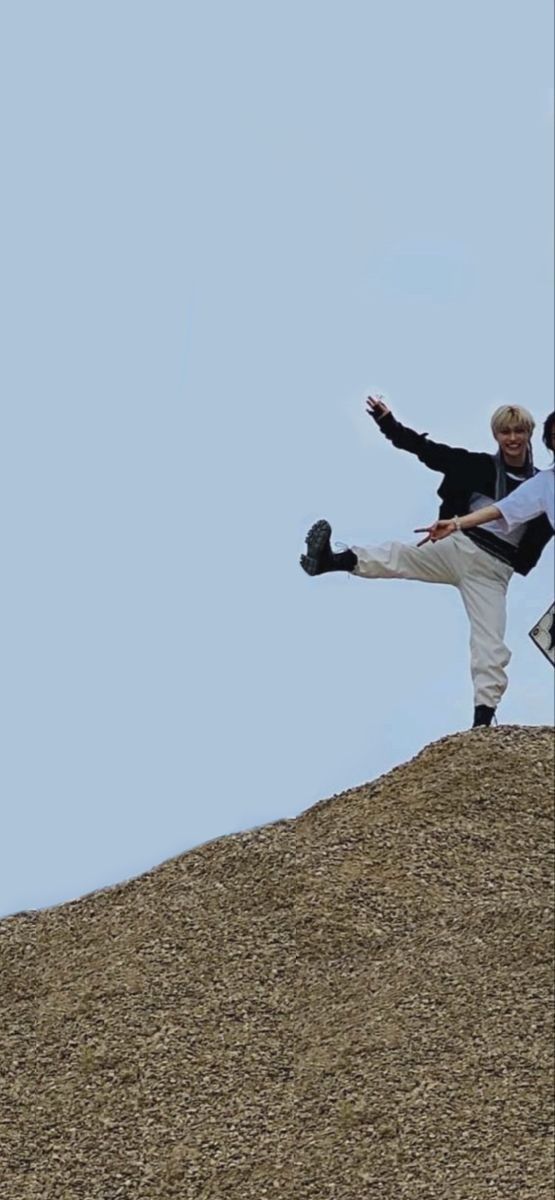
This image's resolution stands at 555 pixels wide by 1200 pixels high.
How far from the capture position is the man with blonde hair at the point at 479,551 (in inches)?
326

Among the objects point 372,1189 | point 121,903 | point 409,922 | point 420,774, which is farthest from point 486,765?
point 372,1189

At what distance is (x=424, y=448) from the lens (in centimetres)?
823

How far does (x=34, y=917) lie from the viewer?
8961mm

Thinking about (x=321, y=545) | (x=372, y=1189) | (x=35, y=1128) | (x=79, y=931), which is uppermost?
(x=321, y=545)

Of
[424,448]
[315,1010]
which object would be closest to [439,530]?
[424,448]

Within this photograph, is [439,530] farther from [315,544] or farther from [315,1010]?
[315,1010]

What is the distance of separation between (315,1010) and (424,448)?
7.65 feet

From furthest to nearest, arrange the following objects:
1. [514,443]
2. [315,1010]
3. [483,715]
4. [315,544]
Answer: [483,715] → [514,443] → [315,544] → [315,1010]

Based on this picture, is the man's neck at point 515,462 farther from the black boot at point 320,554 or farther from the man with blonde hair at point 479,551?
the black boot at point 320,554

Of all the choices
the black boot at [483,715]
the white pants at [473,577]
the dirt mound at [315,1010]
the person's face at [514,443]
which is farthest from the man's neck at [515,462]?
the dirt mound at [315,1010]

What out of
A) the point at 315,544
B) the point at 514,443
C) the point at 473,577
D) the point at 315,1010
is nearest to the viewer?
the point at 315,1010

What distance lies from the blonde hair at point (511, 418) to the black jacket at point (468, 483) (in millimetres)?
160

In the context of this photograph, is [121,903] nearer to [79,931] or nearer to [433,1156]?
[79,931]

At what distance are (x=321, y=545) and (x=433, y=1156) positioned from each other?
2.45 meters
